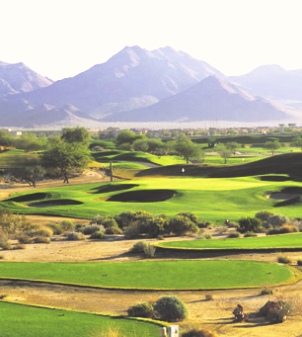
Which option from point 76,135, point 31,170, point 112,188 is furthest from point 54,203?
point 76,135

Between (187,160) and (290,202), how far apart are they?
71.7 meters

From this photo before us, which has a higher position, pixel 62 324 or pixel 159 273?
pixel 62 324

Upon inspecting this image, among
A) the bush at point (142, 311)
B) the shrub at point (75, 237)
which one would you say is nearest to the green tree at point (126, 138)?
the shrub at point (75, 237)

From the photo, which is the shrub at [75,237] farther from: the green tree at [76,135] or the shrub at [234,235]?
the green tree at [76,135]

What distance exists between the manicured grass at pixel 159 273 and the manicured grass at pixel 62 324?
17.5 feet

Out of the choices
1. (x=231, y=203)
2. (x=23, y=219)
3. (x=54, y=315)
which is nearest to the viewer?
(x=54, y=315)

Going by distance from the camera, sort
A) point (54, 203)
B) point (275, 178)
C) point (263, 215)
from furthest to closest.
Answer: point (275, 178), point (54, 203), point (263, 215)

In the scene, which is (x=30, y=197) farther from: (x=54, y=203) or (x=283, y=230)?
(x=283, y=230)

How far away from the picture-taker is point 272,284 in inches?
1113

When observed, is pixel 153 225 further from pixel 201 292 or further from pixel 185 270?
pixel 201 292

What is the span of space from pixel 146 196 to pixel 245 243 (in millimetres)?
27097

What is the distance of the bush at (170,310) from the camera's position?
902 inches

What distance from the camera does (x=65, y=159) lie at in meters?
102

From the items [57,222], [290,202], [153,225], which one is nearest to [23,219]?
[57,222]
